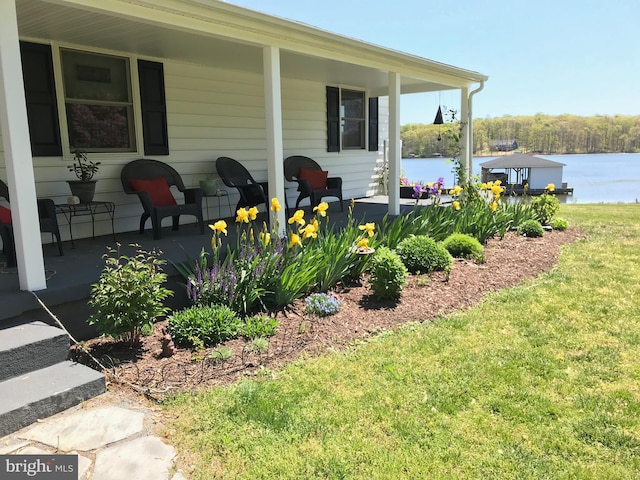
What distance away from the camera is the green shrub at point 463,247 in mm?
5488

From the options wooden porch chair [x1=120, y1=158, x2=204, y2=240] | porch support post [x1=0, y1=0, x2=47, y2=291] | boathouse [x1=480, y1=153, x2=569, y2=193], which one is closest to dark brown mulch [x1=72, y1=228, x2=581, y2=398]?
porch support post [x1=0, y1=0, x2=47, y2=291]

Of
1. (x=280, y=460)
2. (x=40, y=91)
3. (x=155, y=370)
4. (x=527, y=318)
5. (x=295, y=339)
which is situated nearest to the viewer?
(x=280, y=460)

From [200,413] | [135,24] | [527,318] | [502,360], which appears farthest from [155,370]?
[135,24]

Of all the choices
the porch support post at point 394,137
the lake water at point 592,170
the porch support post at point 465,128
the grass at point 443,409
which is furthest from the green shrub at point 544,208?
the lake water at point 592,170

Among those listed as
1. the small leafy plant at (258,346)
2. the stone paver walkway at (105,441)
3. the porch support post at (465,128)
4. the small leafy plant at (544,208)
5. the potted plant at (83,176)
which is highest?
the porch support post at (465,128)

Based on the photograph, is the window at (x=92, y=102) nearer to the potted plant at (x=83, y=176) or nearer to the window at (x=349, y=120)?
the potted plant at (x=83, y=176)

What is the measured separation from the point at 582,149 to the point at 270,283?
2211 inches

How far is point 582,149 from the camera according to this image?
51812mm

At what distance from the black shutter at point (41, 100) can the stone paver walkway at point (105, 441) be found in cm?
341

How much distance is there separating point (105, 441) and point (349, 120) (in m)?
7.63

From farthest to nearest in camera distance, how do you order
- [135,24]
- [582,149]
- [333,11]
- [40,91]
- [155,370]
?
1. [582,149]
2. [333,11]
3. [40,91]
4. [135,24]
5. [155,370]

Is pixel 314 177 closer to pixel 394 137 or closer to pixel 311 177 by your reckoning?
pixel 311 177

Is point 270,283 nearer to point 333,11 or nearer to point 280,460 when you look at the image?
point 280,460

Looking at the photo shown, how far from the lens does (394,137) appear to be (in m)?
6.69
